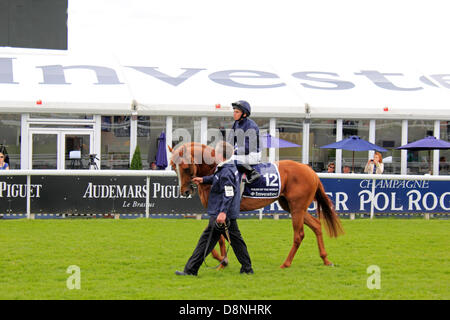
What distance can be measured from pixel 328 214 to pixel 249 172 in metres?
1.40

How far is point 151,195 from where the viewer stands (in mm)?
11828

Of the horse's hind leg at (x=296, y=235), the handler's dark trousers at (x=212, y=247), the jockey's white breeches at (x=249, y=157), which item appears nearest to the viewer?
the handler's dark trousers at (x=212, y=247)

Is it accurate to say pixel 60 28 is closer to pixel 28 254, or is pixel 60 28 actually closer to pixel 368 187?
pixel 28 254

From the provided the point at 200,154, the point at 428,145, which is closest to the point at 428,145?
the point at 428,145

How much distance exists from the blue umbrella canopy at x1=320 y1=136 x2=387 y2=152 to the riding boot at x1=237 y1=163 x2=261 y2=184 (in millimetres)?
8784

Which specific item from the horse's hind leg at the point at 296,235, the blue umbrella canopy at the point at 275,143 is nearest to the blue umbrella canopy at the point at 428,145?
the blue umbrella canopy at the point at 275,143

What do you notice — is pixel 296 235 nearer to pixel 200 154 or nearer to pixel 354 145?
pixel 200 154

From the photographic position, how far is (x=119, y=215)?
11766 millimetres

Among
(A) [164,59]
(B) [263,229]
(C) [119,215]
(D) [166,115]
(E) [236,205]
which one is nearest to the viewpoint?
(E) [236,205]

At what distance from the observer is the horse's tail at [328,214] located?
7609 mm

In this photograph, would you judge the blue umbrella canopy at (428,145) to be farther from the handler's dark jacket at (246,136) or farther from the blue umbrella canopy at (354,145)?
the handler's dark jacket at (246,136)

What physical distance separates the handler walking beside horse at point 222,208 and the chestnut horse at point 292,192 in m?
0.18
